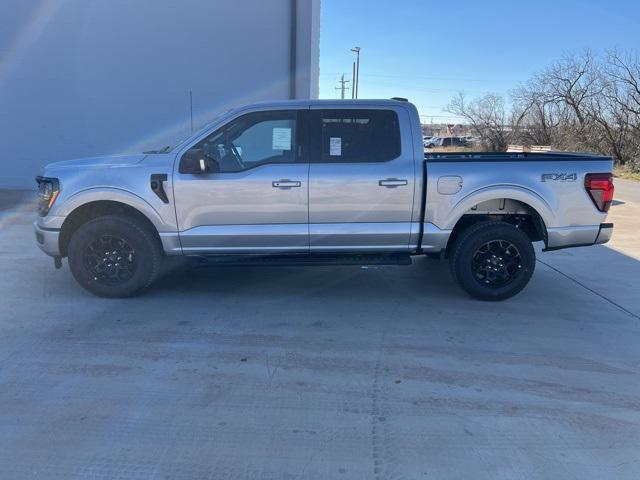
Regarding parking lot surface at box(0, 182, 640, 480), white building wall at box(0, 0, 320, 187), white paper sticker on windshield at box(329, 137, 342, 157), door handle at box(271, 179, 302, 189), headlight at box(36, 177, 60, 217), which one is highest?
white building wall at box(0, 0, 320, 187)

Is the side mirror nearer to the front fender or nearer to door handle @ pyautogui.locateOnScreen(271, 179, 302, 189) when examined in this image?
the front fender

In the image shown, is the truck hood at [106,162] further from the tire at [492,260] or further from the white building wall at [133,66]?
the white building wall at [133,66]

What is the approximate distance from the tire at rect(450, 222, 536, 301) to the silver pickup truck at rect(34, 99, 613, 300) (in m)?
0.01

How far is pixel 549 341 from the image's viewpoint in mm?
4434

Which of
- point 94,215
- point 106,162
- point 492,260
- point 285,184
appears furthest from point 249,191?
point 492,260

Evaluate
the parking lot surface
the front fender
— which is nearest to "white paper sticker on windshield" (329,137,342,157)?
the parking lot surface

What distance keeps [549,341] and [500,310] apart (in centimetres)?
76

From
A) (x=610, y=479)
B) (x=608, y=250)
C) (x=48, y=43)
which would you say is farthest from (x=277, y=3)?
(x=610, y=479)

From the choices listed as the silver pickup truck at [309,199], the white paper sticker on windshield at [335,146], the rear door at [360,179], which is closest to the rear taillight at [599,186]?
the silver pickup truck at [309,199]

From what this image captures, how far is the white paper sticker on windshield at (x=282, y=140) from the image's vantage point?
5137mm

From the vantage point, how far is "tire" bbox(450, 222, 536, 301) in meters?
5.21

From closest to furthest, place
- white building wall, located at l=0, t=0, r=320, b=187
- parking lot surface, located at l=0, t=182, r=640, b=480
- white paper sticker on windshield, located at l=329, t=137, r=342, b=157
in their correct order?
parking lot surface, located at l=0, t=182, r=640, b=480 → white paper sticker on windshield, located at l=329, t=137, r=342, b=157 → white building wall, located at l=0, t=0, r=320, b=187

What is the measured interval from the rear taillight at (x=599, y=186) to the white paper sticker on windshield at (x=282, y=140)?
3.00m

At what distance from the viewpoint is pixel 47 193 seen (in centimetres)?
511
